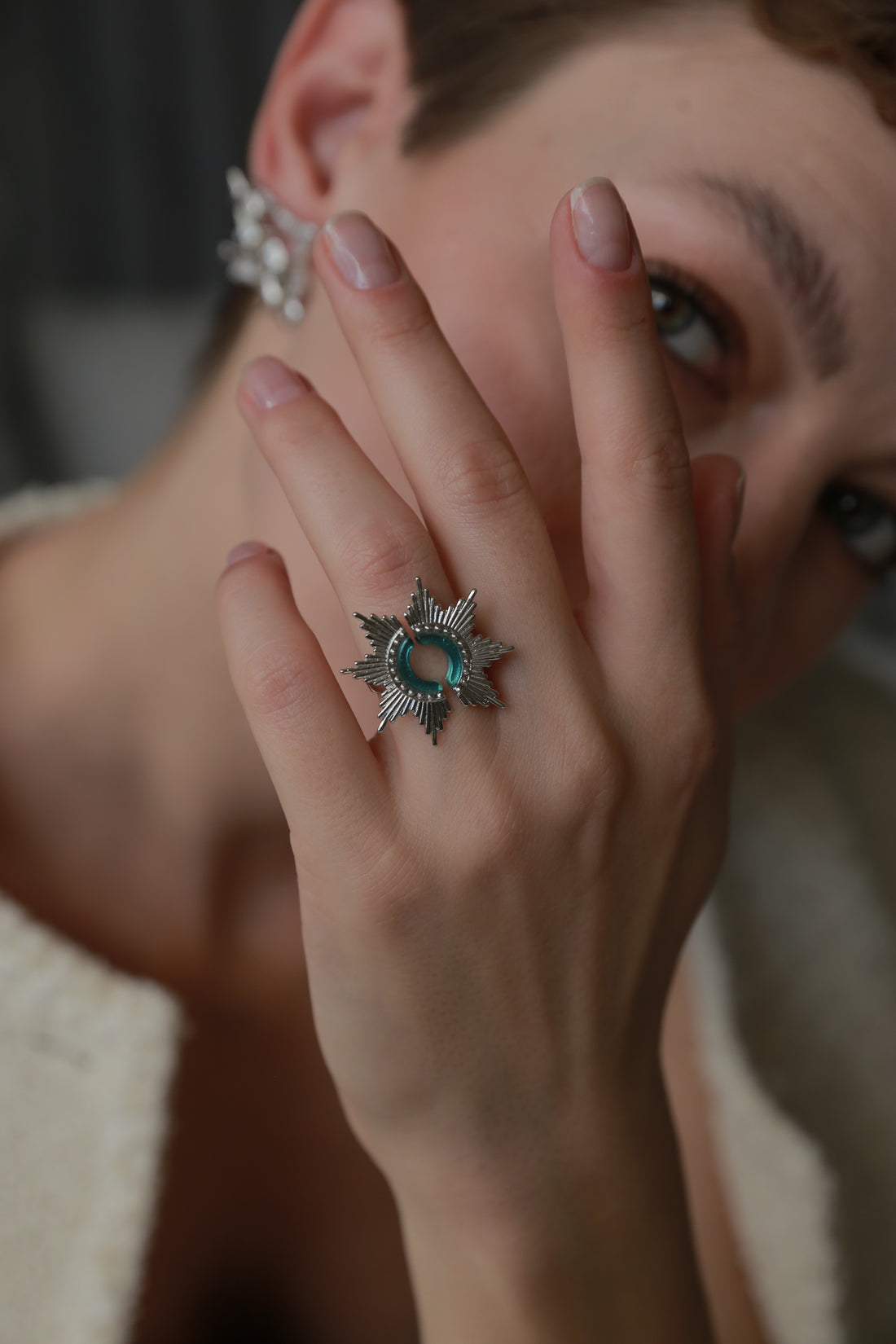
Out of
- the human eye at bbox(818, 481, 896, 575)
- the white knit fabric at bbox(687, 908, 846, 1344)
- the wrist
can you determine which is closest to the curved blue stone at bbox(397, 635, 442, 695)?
the wrist

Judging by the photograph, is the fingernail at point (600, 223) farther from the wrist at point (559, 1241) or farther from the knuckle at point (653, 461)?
the wrist at point (559, 1241)

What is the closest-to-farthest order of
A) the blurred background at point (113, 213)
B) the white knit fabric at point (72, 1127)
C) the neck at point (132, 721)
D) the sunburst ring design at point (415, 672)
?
the sunburst ring design at point (415, 672) < the white knit fabric at point (72, 1127) < the neck at point (132, 721) < the blurred background at point (113, 213)

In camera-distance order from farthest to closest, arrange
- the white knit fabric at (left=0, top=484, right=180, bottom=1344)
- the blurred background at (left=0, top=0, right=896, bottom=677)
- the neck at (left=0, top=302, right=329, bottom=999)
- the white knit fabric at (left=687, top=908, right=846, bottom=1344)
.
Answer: the blurred background at (left=0, top=0, right=896, bottom=677) < the white knit fabric at (left=687, top=908, right=846, bottom=1344) < the neck at (left=0, top=302, right=329, bottom=999) < the white knit fabric at (left=0, top=484, right=180, bottom=1344)

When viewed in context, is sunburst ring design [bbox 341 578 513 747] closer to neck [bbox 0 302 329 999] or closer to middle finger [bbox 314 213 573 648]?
middle finger [bbox 314 213 573 648]

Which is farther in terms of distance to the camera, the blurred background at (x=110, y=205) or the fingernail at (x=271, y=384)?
the blurred background at (x=110, y=205)

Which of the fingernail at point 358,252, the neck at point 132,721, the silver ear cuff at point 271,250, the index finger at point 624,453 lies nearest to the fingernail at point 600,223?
the index finger at point 624,453

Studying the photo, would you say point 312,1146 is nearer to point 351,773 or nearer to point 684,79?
point 351,773

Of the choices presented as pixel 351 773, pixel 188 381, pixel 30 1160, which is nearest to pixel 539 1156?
pixel 351 773

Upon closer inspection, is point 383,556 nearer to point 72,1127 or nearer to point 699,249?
point 699,249
